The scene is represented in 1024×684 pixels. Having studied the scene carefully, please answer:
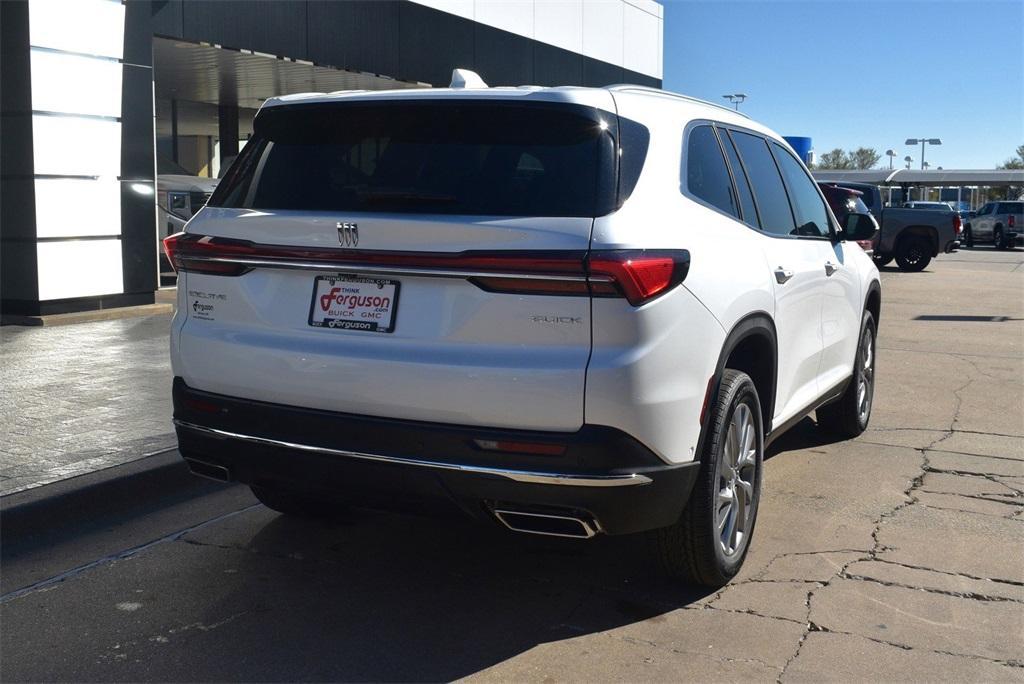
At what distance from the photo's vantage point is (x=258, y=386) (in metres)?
3.99

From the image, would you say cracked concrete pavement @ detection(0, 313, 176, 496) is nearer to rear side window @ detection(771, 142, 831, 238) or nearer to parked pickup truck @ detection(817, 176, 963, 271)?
rear side window @ detection(771, 142, 831, 238)

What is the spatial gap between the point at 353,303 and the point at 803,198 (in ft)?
9.78

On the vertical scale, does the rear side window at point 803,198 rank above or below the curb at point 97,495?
above

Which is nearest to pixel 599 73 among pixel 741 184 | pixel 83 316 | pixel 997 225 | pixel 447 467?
pixel 83 316

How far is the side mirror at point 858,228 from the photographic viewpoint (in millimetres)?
6152

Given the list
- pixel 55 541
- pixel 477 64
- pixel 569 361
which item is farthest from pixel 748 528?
pixel 477 64

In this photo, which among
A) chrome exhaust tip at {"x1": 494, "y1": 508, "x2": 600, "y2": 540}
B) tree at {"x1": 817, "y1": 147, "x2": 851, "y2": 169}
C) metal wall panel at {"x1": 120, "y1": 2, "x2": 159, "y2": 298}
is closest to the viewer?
chrome exhaust tip at {"x1": 494, "y1": 508, "x2": 600, "y2": 540}

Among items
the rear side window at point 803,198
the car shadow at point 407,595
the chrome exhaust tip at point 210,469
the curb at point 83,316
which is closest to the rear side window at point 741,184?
the rear side window at point 803,198

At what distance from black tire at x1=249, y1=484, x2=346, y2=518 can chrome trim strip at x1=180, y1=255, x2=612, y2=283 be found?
1.36m

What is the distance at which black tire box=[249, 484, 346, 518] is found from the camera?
16.8 ft

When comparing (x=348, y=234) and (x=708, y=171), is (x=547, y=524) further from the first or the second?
(x=708, y=171)

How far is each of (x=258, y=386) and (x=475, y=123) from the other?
3.91 ft

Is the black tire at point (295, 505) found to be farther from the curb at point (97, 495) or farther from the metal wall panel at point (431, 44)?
the metal wall panel at point (431, 44)

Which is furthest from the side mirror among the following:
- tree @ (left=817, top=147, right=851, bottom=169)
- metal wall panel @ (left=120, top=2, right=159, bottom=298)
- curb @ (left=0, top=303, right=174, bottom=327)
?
tree @ (left=817, top=147, right=851, bottom=169)
